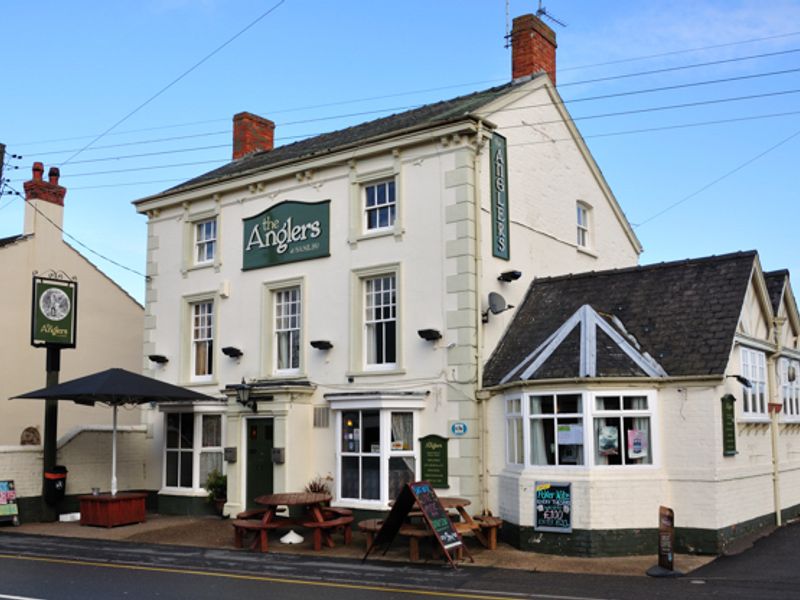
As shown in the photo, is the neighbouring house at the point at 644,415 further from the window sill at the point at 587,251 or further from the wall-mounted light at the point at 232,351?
the wall-mounted light at the point at 232,351

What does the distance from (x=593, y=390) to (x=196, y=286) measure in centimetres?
1132

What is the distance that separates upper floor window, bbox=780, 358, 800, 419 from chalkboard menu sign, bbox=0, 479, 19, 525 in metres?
16.7

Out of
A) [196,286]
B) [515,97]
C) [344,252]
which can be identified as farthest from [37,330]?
[515,97]

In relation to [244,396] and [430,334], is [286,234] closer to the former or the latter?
[244,396]

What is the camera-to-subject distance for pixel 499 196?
58.9 feet

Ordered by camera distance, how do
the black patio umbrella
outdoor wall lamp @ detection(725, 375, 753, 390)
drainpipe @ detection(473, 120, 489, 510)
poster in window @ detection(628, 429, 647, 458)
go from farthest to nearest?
the black patio umbrella
drainpipe @ detection(473, 120, 489, 510)
outdoor wall lamp @ detection(725, 375, 753, 390)
poster in window @ detection(628, 429, 647, 458)

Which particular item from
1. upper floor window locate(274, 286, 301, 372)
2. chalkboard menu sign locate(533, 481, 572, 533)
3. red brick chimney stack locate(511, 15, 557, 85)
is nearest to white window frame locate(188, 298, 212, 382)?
upper floor window locate(274, 286, 301, 372)

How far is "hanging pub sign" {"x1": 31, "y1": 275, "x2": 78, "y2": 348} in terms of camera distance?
20.3 meters

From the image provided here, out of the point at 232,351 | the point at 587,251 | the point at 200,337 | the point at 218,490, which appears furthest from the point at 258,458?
the point at 587,251

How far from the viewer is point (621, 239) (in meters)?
23.7

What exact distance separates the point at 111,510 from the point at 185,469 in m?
2.56

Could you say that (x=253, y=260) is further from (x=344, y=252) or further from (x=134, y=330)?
(x=134, y=330)

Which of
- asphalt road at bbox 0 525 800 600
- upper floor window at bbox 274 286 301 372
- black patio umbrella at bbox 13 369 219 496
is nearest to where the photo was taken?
asphalt road at bbox 0 525 800 600

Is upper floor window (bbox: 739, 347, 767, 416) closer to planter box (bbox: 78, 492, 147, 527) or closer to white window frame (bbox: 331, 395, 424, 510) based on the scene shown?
white window frame (bbox: 331, 395, 424, 510)
